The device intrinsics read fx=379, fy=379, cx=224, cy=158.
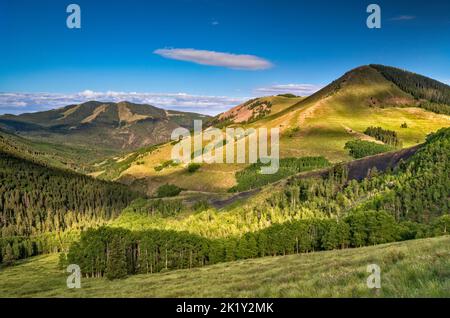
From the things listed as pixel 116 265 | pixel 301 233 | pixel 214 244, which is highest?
pixel 301 233

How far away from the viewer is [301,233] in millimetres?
127562

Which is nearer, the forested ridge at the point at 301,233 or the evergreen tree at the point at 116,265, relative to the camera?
the evergreen tree at the point at 116,265

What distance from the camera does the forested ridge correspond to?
389 feet

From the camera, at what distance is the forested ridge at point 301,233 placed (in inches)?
4670

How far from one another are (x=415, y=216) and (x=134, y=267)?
336 feet

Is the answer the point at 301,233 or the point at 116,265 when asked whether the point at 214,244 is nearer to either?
the point at 301,233

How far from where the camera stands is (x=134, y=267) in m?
134

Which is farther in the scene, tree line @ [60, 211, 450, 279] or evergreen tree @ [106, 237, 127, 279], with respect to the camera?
tree line @ [60, 211, 450, 279]

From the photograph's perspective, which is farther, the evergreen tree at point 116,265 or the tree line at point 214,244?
the tree line at point 214,244

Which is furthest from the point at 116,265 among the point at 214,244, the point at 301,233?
the point at 301,233
